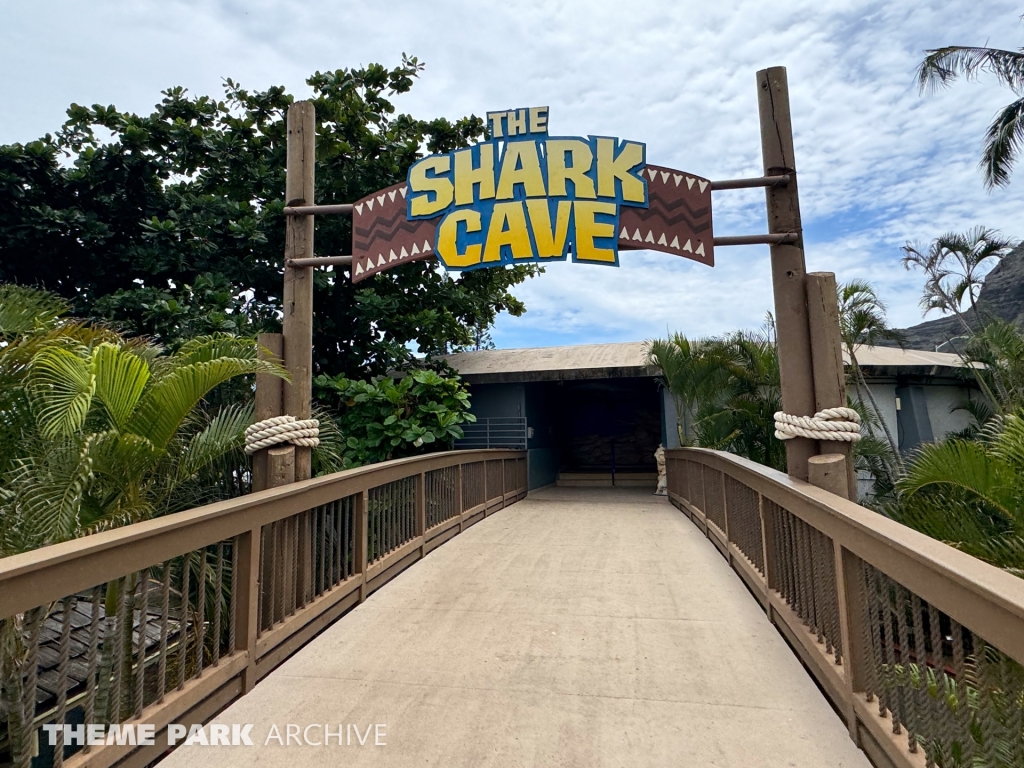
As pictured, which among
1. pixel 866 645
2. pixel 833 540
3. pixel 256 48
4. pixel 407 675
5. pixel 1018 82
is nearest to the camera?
pixel 866 645

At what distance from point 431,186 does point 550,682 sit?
316 centimetres

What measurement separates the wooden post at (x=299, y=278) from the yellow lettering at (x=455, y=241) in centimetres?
91

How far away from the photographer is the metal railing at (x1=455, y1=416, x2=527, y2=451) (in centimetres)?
1070

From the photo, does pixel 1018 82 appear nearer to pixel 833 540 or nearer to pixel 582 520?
pixel 582 520

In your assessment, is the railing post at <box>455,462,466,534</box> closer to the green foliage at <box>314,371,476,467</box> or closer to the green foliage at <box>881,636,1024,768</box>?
the green foliage at <box>314,371,476,467</box>

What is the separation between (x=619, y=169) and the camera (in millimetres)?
3732

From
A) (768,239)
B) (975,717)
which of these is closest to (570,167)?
(768,239)

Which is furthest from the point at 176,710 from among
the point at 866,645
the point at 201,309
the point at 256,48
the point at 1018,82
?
the point at 1018,82

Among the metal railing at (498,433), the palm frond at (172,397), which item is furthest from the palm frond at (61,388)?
the metal railing at (498,433)

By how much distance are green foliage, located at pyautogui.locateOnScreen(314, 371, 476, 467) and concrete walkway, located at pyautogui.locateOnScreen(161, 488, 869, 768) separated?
3.00 meters

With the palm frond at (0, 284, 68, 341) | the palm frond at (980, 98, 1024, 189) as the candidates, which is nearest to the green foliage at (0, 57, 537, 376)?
the palm frond at (0, 284, 68, 341)

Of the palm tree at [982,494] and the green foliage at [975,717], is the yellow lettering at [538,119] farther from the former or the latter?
the green foliage at [975,717]

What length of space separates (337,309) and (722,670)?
751 cm

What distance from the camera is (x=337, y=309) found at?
8562 millimetres
